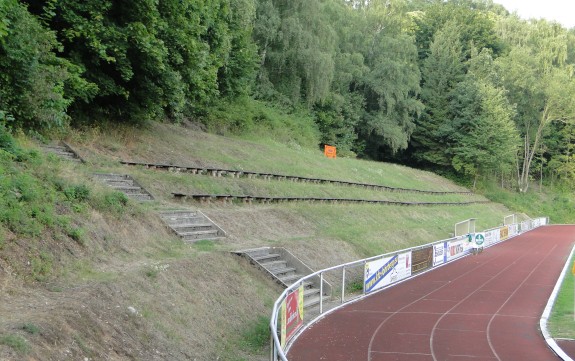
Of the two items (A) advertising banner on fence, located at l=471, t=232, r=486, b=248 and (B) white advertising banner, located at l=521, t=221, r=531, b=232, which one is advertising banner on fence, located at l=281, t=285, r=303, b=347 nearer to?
(A) advertising banner on fence, located at l=471, t=232, r=486, b=248

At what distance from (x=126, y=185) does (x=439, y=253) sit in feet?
57.7

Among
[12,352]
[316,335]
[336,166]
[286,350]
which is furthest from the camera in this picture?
[336,166]

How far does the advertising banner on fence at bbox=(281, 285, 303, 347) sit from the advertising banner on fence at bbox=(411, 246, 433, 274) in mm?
11834

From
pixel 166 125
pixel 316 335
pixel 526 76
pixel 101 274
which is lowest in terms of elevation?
pixel 316 335

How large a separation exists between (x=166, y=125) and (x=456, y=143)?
48.4m

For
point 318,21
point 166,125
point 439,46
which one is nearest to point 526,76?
point 439,46

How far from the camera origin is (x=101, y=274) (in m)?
11.8

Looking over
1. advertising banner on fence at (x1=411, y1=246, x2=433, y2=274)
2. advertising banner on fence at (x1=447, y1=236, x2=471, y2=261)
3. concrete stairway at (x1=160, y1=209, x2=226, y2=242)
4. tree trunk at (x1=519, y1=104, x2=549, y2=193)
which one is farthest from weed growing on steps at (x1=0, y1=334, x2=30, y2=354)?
tree trunk at (x1=519, y1=104, x2=549, y2=193)

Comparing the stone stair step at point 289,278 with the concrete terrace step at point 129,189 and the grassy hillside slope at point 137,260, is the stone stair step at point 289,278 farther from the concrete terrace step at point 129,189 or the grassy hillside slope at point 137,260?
the concrete terrace step at point 129,189

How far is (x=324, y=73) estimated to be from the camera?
4694cm

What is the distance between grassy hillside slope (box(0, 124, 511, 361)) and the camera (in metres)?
9.29

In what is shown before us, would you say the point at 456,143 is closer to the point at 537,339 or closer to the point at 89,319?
the point at 537,339

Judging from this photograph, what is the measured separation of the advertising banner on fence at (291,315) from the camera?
12.6 meters

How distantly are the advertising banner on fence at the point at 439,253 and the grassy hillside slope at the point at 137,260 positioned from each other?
2.85m
